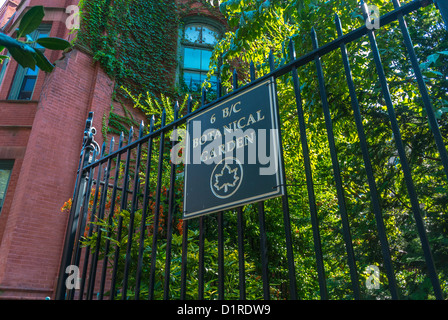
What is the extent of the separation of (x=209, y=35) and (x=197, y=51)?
3.79 ft

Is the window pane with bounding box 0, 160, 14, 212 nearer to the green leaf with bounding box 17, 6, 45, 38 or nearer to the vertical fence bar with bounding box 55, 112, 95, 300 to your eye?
the vertical fence bar with bounding box 55, 112, 95, 300

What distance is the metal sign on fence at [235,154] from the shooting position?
80.5 inches

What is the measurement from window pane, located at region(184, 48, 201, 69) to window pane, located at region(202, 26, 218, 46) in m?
0.74

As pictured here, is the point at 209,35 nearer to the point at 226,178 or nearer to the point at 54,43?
the point at 226,178

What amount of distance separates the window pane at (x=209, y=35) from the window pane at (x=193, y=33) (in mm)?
202

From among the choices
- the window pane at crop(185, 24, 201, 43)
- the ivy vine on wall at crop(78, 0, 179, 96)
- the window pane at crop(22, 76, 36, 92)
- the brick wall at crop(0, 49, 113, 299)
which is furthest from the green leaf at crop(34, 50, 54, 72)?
the window pane at crop(185, 24, 201, 43)

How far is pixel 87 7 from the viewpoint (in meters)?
10.5

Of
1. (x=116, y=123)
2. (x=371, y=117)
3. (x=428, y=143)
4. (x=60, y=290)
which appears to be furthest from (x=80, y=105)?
(x=428, y=143)

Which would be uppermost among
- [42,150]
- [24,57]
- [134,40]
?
[134,40]

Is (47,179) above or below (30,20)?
above

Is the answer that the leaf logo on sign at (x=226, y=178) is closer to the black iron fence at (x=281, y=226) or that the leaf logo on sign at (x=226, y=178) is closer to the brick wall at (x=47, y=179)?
the black iron fence at (x=281, y=226)

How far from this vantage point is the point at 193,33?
545 inches

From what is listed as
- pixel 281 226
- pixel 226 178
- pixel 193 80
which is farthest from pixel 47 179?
pixel 226 178
